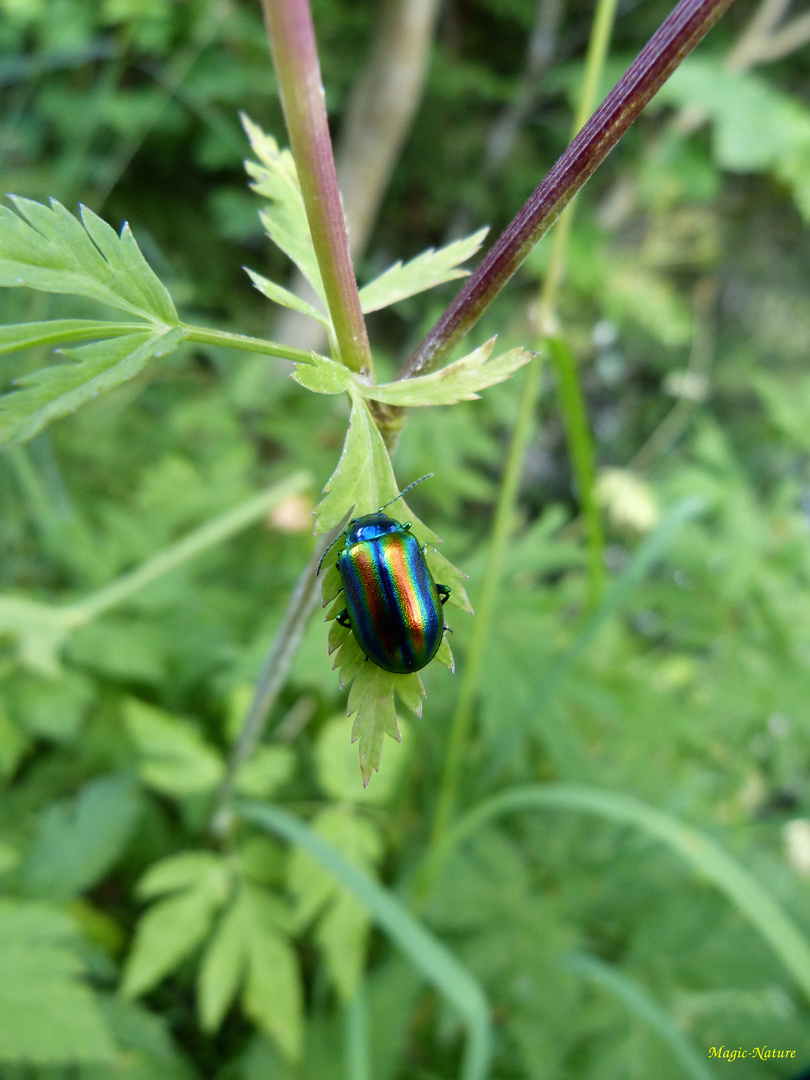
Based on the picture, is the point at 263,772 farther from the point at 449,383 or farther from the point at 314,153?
the point at 314,153

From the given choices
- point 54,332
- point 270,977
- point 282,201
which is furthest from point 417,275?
point 270,977

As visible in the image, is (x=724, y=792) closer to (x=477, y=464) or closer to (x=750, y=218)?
(x=477, y=464)

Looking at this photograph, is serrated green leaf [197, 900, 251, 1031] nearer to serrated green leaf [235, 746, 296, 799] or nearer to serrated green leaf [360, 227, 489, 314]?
serrated green leaf [235, 746, 296, 799]

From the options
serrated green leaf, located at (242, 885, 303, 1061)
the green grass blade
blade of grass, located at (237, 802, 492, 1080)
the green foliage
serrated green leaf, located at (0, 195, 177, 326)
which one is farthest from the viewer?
the green foliage

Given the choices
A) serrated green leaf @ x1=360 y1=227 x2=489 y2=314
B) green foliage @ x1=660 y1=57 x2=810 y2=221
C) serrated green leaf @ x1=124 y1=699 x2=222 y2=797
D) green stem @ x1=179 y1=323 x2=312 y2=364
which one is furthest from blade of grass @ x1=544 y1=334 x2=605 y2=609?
green foliage @ x1=660 y1=57 x2=810 y2=221

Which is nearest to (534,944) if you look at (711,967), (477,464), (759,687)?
(711,967)

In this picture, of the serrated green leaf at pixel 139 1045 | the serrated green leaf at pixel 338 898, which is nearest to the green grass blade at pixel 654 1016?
the serrated green leaf at pixel 338 898

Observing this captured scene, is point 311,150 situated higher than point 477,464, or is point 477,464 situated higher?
point 477,464
